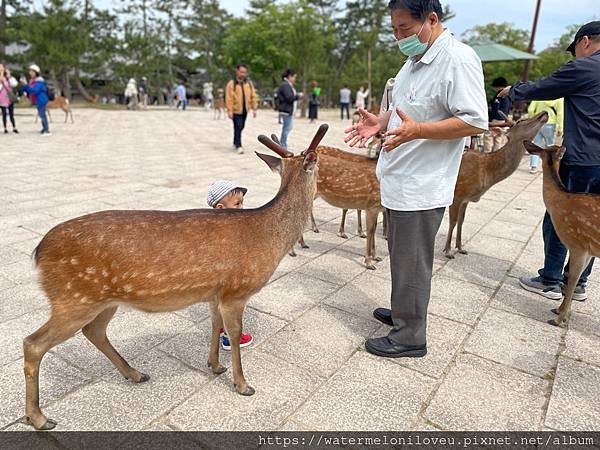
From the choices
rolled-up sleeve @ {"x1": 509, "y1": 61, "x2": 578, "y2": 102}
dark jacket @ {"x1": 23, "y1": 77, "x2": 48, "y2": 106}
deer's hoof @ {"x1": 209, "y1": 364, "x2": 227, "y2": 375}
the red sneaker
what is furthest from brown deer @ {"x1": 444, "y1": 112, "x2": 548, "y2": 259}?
dark jacket @ {"x1": 23, "y1": 77, "x2": 48, "y2": 106}

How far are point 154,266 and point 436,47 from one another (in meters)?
1.89

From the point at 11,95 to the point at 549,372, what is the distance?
44.9 feet

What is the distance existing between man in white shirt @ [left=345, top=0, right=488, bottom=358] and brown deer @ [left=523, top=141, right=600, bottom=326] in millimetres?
1277

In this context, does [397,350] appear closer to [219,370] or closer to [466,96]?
[219,370]

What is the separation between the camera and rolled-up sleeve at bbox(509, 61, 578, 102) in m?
3.08

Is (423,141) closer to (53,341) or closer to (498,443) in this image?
(498,443)

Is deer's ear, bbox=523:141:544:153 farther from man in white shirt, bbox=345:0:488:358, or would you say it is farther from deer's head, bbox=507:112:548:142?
man in white shirt, bbox=345:0:488:358

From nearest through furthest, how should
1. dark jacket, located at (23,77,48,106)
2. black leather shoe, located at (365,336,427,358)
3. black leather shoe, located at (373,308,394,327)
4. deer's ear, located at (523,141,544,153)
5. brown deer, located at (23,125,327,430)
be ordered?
brown deer, located at (23,125,327,430) < black leather shoe, located at (365,336,427,358) < black leather shoe, located at (373,308,394,327) < deer's ear, located at (523,141,544,153) < dark jacket, located at (23,77,48,106)

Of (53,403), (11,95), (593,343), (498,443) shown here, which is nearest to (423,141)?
(498,443)

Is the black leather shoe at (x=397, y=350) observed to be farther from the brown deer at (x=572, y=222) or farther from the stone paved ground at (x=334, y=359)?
the brown deer at (x=572, y=222)

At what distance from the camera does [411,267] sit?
269cm

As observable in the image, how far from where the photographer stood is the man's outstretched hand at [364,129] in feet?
8.64

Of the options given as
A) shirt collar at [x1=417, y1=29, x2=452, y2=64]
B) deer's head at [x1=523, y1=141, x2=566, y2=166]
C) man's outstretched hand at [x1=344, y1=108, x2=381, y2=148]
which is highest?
shirt collar at [x1=417, y1=29, x2=452, y2=64]

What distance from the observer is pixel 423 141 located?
2.49 m
